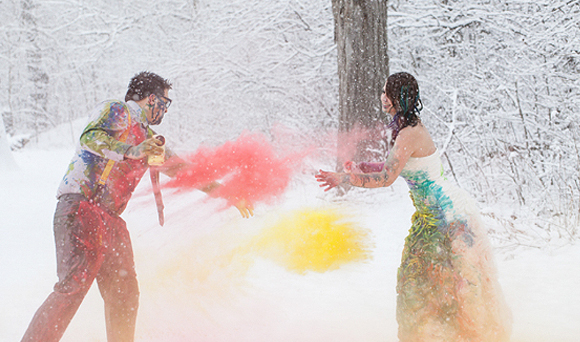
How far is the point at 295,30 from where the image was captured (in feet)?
30.9

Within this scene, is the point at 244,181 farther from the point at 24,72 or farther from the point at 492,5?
the point at 24,72

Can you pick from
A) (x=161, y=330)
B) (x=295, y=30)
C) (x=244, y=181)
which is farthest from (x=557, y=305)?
(x=295, y=30)

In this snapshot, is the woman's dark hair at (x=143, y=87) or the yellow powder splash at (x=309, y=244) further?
the yellow powder splash at (x=309, y=244)

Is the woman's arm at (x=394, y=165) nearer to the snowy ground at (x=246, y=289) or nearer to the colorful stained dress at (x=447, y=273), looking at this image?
the colorful stained dress at (x=447, y=273)

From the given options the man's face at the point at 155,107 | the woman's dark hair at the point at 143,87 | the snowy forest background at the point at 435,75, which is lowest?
the snowy forest background at the point at 435,75

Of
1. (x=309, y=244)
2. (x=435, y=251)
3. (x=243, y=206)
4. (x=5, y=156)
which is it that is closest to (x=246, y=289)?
(x=309, y=244)

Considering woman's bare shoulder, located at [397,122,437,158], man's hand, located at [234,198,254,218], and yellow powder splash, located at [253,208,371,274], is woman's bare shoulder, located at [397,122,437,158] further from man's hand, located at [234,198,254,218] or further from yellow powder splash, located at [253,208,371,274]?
yellow powder splash, located at [253,208,371,274]

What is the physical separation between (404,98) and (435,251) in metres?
0.91

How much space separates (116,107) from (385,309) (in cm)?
276

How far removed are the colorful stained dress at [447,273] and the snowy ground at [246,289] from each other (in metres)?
0.80

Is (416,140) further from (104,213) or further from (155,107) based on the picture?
(104,213)

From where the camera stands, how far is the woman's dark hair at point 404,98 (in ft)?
8.58

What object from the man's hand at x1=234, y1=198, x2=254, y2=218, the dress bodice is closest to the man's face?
the man's hand at x1=234, y1=198, x2=254, y2=218

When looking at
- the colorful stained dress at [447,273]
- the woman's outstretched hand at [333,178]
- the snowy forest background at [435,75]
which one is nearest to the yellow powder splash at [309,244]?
the snowy forest background at [435,75]
